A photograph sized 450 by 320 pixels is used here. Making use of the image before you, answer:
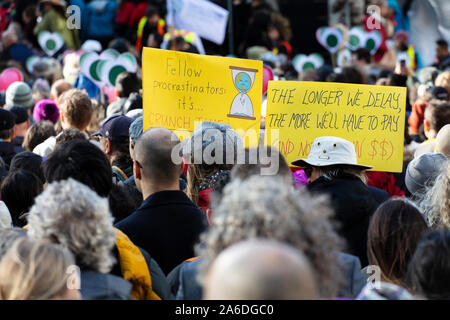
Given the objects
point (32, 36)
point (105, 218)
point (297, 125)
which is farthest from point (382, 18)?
point (105, 218)

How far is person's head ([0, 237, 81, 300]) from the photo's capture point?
7.07 feet

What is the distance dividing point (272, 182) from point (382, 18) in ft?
40.6

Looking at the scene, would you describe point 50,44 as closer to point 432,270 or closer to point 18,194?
point 18,194

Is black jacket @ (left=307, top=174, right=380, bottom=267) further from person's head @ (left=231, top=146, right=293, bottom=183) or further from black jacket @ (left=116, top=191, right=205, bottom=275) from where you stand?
black jacket @ (left=116, top=191, right=205, bottom=275)

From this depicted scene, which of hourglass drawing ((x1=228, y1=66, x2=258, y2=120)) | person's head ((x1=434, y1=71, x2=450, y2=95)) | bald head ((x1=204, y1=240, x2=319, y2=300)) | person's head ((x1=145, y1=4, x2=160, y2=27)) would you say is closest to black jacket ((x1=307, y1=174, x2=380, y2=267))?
hourglass drawing ((x1=228, y1=66, x2=258, y2=120))

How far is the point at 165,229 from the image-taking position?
3.27 m

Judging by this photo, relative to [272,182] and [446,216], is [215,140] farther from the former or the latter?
[272,182]

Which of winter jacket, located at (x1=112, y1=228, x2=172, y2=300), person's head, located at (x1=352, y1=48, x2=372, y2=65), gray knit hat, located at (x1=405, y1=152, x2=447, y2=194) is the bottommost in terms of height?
winter jacket, located at (x1=112, y1=228, x2=172, y2=300)

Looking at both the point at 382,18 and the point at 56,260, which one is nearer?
the point at 56,260

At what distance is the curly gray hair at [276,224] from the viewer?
1934 mm

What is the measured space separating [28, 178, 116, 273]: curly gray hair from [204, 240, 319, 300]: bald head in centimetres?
97

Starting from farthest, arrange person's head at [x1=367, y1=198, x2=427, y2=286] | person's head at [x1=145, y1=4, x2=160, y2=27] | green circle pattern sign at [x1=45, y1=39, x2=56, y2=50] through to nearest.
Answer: person's head at [x1=145, y1=4, x2=160, y2=27], green circle pattern sign at [x1=45, y1=39, x2=56, y2=50], person's head at [x1=367, y1=198, x2=427, y2=286]

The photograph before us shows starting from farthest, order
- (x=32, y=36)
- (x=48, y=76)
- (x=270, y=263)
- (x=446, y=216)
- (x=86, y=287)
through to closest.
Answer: (x=32, y=36), (x=48, y=76), (x=446, y=216), (x=86, y=287), (x=270, y=263)

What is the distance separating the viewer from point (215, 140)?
146 inches
